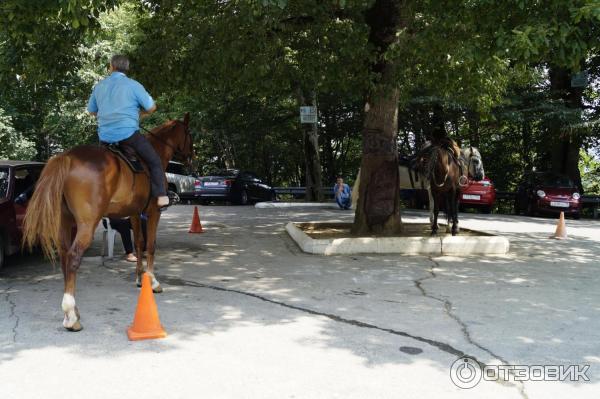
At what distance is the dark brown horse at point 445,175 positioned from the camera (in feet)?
37.0

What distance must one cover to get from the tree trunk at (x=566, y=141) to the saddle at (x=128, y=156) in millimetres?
20254

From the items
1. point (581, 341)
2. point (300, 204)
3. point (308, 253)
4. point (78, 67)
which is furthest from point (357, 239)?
point (300, 204)

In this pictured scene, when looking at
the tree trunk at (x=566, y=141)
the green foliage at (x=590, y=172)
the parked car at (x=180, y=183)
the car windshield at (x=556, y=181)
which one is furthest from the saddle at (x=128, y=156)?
the green foliage at (x=590, y=172)

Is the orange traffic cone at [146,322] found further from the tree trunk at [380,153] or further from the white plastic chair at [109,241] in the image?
the tree trunk at [380,153]

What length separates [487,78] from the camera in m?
12.6

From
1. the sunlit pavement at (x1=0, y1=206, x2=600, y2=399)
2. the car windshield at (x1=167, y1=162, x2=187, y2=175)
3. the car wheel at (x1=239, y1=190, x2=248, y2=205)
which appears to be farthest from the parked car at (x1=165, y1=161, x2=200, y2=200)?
the sunlit pavement at (x1=0, y1=206, x2=600, y2=399)

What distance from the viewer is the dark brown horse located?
11.3 m

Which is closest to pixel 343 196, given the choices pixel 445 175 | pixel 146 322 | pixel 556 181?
pixel 556 181

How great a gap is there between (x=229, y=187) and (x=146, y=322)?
725 inches

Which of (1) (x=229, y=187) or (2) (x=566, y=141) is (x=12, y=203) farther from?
(2) (x=566, y=141)

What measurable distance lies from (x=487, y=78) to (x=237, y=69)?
590 cm

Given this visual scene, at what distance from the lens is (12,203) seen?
786 cm

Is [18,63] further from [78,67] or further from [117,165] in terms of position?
[117,165]

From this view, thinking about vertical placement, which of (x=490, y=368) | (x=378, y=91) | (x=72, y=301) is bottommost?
(x=490, y=368)
